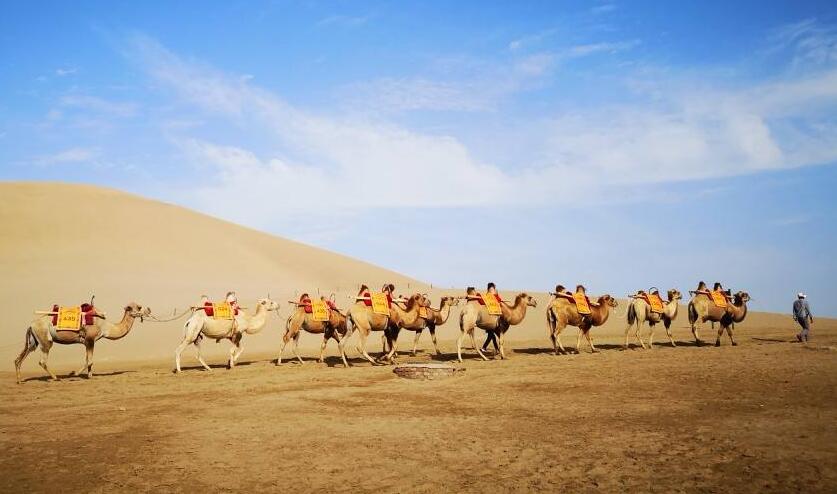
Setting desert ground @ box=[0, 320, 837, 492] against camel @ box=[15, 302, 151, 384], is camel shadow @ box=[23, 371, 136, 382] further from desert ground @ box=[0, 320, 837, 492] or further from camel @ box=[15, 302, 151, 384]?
desert ground @ box=[0, 320, 837, 492]

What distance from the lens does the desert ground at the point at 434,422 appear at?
691cm

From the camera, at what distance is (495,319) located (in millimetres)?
18578

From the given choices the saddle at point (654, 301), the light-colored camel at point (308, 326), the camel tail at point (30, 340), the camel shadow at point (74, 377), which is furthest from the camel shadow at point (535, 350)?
the camel tail at point (30, 340)

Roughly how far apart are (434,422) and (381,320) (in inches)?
333

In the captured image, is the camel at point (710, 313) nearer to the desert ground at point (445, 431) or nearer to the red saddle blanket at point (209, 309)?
the desert ground at point (445, 431)

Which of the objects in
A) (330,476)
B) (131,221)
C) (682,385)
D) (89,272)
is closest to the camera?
(330,476)

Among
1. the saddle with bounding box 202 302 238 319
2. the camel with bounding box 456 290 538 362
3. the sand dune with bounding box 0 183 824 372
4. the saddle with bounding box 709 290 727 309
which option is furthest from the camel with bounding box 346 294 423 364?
the saddle with bounding box 709 290 727 309

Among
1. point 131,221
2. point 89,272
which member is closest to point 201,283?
point 89,272

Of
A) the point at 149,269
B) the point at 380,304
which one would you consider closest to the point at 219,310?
the point at 380,304

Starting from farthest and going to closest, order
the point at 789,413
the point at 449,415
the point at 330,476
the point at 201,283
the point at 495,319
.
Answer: the point at 201,283 < the point at 495,319 < the point at 449,415 < the point at 789,413 < the point at 330,476

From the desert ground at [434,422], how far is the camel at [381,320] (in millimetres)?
1010

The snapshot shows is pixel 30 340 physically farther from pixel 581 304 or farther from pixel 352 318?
pixel 581 304

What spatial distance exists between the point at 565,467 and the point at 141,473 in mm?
5012

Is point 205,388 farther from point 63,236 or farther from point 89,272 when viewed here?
point 63,236
